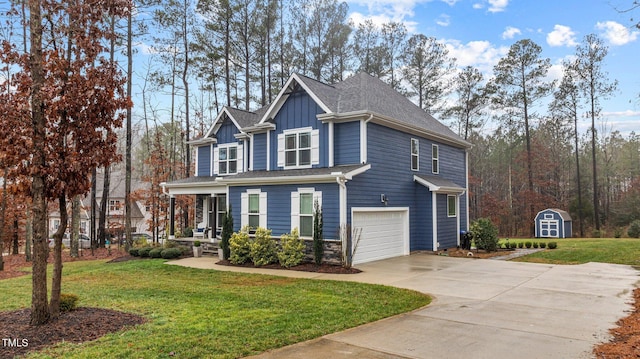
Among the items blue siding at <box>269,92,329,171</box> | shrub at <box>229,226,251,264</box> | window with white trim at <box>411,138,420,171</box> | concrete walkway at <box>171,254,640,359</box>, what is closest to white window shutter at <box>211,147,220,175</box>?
blue siding at <box>269,92,329,171</box>

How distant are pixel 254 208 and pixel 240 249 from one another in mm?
1830

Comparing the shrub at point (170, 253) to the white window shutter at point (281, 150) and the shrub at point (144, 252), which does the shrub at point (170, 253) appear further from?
the white window shutter at point (281, 150)

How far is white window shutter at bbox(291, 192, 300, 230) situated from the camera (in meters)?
13.9

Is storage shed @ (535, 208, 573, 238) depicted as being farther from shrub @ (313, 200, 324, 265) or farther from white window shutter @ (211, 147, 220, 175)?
white window shutter @ (211, 147, 220, 175)

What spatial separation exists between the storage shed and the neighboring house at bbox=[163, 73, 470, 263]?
13.7 metres

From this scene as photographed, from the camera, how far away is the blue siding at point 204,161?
20562 mm

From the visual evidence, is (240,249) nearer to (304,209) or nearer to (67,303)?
(304,209)

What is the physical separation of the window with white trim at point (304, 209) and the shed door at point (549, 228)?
22.3 m

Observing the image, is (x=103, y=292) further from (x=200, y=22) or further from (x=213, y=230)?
(x=200, y=22)

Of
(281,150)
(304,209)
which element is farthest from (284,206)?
(281,150)

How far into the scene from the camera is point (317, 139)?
1472 cm

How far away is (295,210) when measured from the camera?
14.0m

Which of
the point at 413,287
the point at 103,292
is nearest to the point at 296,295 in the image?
the point at 413,287

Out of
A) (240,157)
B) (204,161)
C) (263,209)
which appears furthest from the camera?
(204,161)
